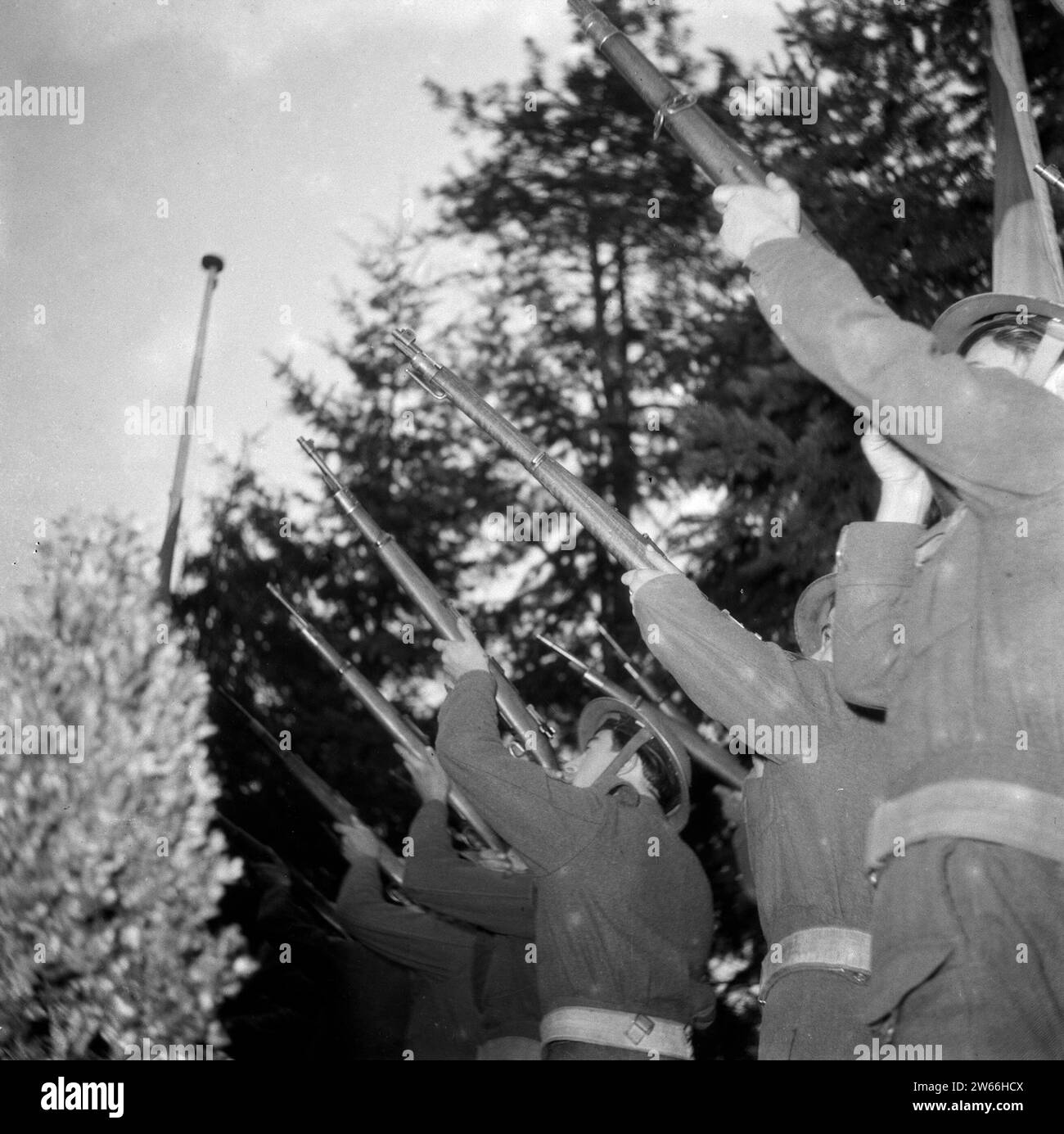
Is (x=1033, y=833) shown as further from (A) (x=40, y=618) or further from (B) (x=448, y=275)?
(B) (x=448, y=275)

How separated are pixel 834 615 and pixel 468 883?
236 centimetres

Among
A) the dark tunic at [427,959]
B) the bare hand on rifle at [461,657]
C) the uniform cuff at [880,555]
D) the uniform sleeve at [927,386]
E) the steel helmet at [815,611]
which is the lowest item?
the dark tunic at [427,959]

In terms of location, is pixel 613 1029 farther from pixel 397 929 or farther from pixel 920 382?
pixel 920 382

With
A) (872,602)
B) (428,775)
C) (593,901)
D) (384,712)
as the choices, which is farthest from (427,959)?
(872,602)

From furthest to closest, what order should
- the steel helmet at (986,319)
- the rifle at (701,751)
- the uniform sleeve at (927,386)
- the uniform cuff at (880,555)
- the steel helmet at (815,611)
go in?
the rifle at (701,751) < the steel helmet at (815,611) < the uniform cuff at (880,555) < the steel helmet at (986,319) < the uniform sleeve at (927,386)

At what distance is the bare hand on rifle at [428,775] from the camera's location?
17.3 ft

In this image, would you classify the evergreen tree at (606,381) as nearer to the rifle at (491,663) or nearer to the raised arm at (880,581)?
the rifle at (491,663)

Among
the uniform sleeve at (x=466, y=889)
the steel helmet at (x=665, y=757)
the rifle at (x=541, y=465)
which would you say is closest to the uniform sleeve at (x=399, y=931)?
the uniform sleeve at (x=466, y=889)

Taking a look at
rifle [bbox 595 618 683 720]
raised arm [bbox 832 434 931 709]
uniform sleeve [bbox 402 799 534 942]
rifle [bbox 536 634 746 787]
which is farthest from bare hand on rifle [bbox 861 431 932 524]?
rifle [bbox 595 618 683 720]

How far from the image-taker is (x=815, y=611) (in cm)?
378

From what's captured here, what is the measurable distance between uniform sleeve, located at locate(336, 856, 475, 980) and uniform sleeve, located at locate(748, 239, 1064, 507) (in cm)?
323

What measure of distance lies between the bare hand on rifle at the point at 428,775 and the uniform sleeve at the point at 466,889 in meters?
0.36

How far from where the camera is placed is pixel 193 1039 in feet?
16.1

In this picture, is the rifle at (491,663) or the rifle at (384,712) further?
the rifle at (384,712)
